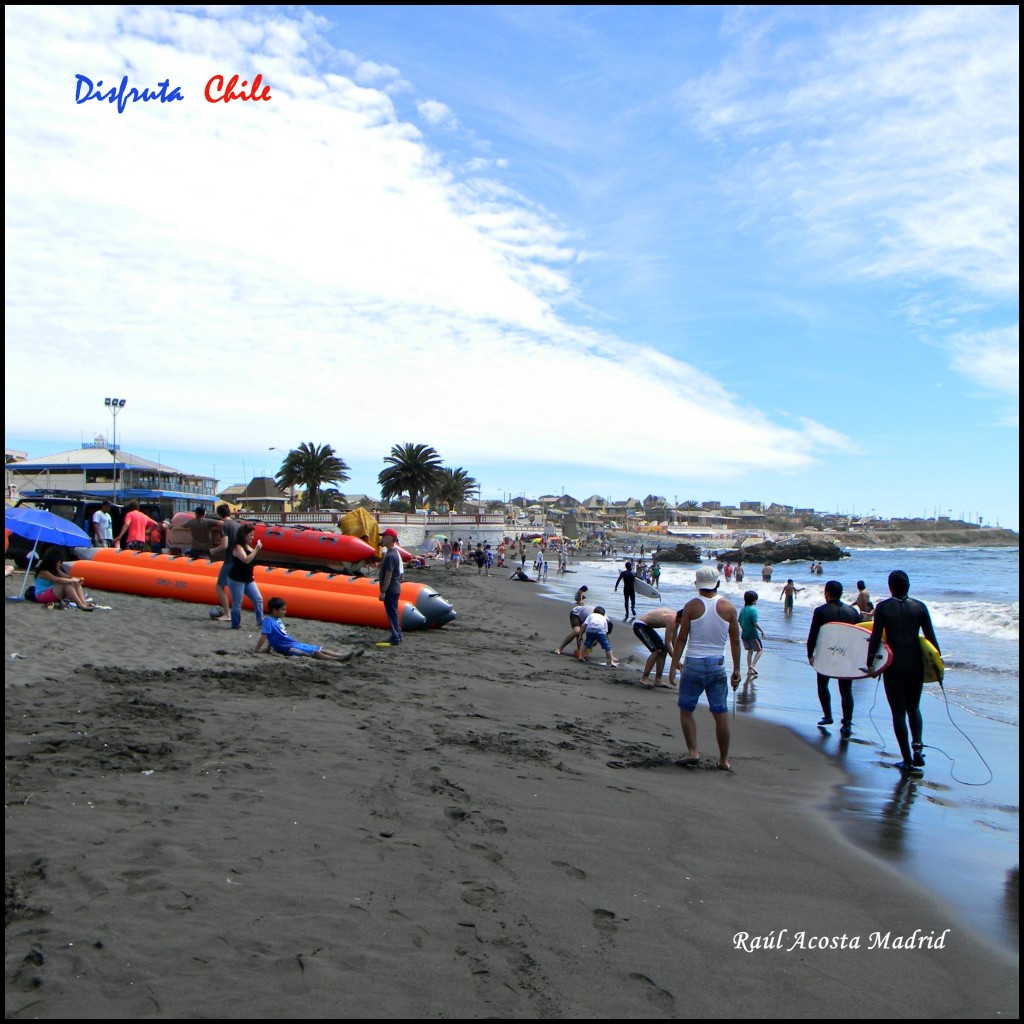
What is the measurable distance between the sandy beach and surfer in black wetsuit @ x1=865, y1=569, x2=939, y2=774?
0.68 m

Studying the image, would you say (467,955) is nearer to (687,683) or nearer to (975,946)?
(975,946)

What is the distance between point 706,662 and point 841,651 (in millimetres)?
2610

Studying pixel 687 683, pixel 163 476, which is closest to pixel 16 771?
pixel 687 683

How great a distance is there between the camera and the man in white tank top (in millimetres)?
6191

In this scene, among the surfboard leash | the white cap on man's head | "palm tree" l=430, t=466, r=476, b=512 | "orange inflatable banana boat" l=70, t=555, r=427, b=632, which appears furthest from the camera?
"palm tree" l=430, t=466, r=476, b=512

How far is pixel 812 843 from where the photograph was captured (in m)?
4.79

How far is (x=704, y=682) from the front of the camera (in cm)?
621

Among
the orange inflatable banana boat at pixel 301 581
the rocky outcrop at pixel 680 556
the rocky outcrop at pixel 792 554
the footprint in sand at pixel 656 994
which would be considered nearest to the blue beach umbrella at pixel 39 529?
the orange inflatable banana boat at pixel 301 581

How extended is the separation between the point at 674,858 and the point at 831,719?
5237 mm

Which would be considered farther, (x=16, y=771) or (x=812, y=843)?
(x=812, y=843)

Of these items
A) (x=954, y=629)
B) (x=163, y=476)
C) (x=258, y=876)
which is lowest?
(x=954, y=629)

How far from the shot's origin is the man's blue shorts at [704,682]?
6176mm

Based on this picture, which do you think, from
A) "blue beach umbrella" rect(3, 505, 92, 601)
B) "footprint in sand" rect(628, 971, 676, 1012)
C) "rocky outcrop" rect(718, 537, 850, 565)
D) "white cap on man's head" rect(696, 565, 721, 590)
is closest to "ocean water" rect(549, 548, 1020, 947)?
"white cap on man's head" rect(696, 565, 721, 590)

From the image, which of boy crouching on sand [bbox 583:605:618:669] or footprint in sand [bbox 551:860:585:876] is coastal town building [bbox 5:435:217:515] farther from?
footprint in sand [bbox 551:860:585:876]
